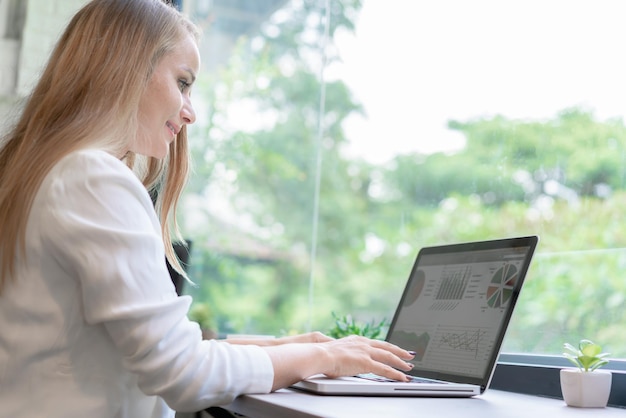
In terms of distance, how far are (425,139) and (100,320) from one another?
1.76 m

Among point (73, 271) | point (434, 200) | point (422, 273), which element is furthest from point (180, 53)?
point (434, 200)

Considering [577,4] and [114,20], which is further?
[577,4]

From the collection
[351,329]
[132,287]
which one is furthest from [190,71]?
[351,329]

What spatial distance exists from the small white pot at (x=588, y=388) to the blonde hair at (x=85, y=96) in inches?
34.3

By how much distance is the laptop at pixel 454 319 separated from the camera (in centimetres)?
132

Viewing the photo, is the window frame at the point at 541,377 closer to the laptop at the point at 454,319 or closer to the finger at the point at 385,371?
the laptop at the point at 454,319

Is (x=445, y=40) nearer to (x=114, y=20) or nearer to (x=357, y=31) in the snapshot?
(x=357, y=31)

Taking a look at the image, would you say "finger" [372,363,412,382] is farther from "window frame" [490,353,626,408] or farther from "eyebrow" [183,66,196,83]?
"eyebrow" [183,66,196,83]

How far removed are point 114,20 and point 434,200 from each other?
1344 mm

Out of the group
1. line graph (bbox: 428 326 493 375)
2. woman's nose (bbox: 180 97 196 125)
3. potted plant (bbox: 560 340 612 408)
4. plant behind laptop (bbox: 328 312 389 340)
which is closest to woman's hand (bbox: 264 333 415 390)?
line graph (bbox: 428 326 493 375)

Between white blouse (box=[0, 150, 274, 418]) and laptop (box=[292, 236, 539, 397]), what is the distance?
21cm

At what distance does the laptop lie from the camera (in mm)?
1324

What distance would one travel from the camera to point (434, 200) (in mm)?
2518

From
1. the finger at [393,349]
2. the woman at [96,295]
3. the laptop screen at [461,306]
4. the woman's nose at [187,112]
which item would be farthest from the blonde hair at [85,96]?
the laptop screen at [461,306]
